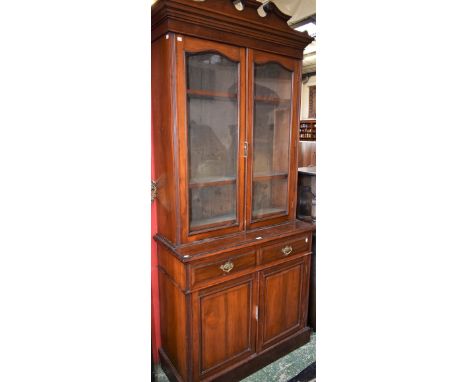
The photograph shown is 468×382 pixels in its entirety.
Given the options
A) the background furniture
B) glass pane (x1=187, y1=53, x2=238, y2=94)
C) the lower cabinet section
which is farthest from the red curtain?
the background furniture

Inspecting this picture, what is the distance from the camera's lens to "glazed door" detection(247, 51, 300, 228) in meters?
1.54

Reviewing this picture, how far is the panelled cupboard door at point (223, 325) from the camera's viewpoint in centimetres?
141

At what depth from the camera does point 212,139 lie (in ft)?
4.85

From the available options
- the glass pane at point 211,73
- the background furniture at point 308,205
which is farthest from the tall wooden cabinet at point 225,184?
the background furniture at point 308,205

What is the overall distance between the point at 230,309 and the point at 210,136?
0.79 m

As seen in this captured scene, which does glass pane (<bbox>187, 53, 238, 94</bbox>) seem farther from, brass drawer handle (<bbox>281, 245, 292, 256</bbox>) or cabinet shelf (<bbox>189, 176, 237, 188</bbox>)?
brass drawer handle (<bbox>281, 245, 292, 256</bbox>)

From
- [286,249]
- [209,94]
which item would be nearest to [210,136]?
[209,94]

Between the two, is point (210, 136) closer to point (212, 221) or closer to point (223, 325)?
point (212, 221)

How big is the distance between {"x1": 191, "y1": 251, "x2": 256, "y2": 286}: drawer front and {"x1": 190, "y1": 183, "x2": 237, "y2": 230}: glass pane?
170mm
